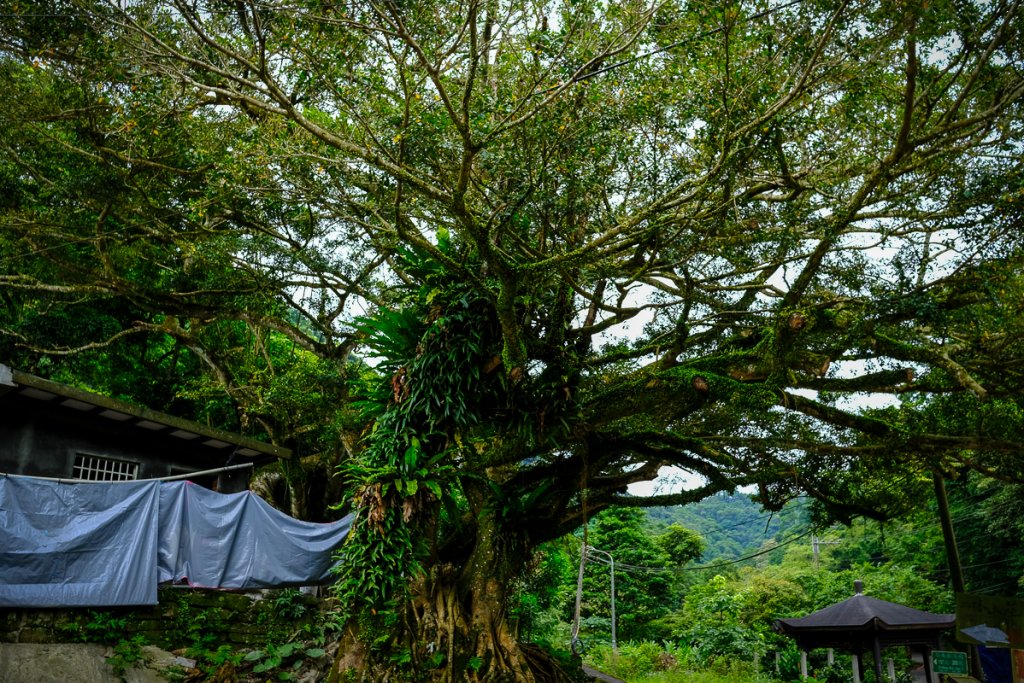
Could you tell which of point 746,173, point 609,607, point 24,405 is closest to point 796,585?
point 609,607

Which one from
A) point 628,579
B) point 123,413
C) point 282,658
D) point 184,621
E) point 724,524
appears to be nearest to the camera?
point 184,621

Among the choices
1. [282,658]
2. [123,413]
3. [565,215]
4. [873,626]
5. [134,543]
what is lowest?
[282,658]

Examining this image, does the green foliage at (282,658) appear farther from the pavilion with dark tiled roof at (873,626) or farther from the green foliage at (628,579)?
the green foliage at (628,579)

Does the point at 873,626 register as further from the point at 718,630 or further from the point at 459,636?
the point at 718,630

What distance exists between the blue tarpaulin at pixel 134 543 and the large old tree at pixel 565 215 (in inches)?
77.0

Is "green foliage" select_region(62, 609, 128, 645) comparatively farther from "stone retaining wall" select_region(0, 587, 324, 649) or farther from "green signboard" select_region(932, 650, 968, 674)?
"green signboard" select_region(932, 650, 968, 674)

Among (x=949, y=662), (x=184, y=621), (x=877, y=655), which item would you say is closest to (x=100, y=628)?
(x=184, y=621)

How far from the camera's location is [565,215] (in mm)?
8477

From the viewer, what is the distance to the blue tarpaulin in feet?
25.7

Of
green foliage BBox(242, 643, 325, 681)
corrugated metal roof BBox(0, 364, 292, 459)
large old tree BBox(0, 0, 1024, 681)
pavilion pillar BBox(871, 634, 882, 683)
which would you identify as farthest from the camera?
pavilion pillar BBox(871, 634, 882, 683)

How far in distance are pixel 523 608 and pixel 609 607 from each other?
1558cm

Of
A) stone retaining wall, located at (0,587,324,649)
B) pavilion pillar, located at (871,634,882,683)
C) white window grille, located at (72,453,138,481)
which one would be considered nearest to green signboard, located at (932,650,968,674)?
pavilion pillar, located at (871,634,882,683)

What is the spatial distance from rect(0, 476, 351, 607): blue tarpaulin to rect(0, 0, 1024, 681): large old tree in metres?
1.96

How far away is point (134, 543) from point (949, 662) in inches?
374
